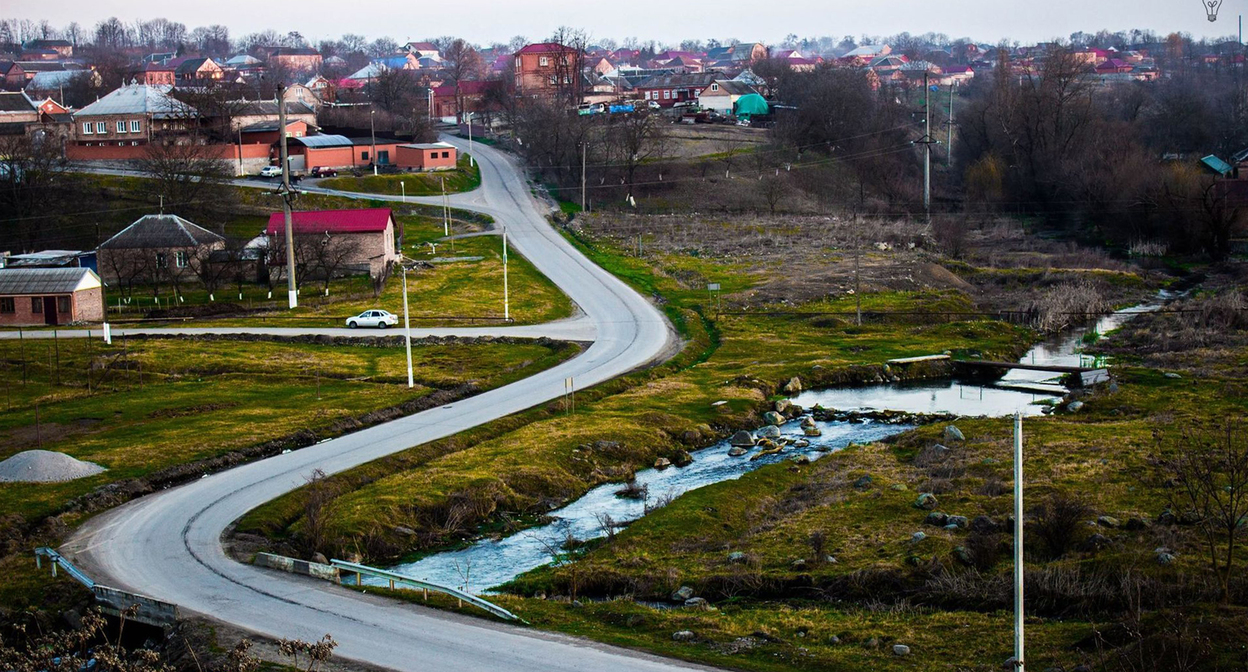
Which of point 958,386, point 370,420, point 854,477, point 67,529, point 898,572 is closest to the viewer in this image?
point 898,572

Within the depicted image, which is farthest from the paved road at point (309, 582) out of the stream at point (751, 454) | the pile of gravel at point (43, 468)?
the pile of gravel at point (43, 468)

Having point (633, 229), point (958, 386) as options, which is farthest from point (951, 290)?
point (633, 229)

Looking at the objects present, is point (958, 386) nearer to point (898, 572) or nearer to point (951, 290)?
point (951, 290)

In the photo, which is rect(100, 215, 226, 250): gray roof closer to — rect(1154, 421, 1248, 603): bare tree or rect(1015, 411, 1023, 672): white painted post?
rect(1154, 421, 1248, 603): bare tree

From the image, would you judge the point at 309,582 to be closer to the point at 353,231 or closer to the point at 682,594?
the point at 682,594

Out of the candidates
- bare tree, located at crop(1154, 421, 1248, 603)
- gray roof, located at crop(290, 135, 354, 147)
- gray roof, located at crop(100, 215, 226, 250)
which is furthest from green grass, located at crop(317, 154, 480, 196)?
bare tree, located at crop(1154, 421, 1248, 603)
